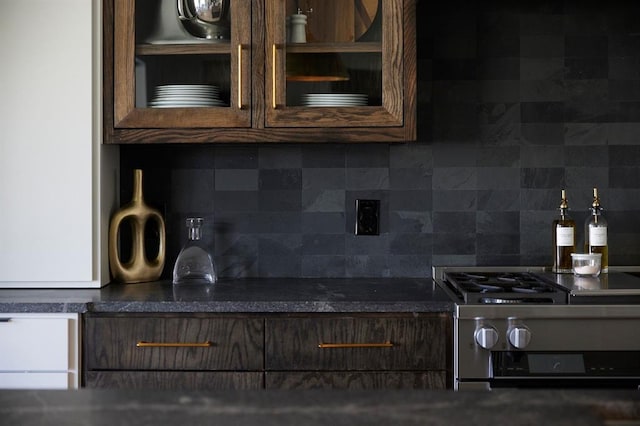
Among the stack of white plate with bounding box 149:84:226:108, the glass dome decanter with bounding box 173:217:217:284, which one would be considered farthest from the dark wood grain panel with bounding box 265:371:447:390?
the stack of white plate with bounding box 149:84:226:108

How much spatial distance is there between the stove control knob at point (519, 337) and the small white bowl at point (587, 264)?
532 mm

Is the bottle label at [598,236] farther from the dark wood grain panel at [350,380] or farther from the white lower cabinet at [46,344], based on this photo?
the white lower cabinet at [46,344]

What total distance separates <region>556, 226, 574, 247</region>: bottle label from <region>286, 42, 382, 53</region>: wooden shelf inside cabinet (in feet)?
2.80

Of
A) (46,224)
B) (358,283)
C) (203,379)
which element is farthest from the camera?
(358,283)

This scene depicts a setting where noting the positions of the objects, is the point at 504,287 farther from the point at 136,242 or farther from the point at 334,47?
the point at 136,242

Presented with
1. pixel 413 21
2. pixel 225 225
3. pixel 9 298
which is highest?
pixel 413 21

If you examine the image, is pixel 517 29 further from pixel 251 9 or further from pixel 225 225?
pixel 225 225

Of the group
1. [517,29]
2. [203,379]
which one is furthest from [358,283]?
[517,29]

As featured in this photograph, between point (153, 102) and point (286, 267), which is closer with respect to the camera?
point (153, 102)

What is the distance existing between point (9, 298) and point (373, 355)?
41.1 inches

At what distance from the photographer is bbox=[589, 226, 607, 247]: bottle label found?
256 centimetres

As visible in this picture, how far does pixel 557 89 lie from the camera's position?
2672 mm

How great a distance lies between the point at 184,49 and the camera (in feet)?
7.91

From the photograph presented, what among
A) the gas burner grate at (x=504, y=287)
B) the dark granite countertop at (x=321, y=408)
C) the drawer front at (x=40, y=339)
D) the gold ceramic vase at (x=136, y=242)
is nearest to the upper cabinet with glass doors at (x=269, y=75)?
the gold ceramic vase at (x=136, y=242)
